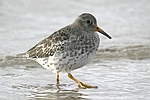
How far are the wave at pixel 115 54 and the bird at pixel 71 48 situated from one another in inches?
54.0

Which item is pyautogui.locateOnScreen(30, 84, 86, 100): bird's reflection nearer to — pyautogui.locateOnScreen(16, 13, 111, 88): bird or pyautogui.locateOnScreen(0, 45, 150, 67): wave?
pyautogui.locateOnScreen(16, 13, 111, 88): bird

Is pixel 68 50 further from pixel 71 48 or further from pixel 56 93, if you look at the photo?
pixel 56 93

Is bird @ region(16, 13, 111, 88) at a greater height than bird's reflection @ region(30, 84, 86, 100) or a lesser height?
greater

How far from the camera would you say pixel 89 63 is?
386 inches

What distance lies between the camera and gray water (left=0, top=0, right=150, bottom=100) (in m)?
7.78

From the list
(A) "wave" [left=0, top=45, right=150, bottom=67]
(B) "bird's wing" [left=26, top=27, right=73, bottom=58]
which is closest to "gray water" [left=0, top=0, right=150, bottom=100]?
(A) "wave" [left=0, top=45, right=150, bottom=67]

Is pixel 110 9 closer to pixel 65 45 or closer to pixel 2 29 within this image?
pixel 2 29

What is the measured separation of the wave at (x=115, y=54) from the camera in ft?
32.1

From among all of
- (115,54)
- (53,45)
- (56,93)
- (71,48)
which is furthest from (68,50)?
(115,54)

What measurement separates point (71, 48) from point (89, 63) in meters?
1.88

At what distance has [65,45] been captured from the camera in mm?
8016

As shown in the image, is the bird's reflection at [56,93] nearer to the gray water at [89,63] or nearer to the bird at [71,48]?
the gray water at [89,63]

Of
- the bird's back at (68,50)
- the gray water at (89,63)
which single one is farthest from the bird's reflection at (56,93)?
the bird's back at (68,50)

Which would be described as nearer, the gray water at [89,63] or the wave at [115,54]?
the gray water at [89,63]
